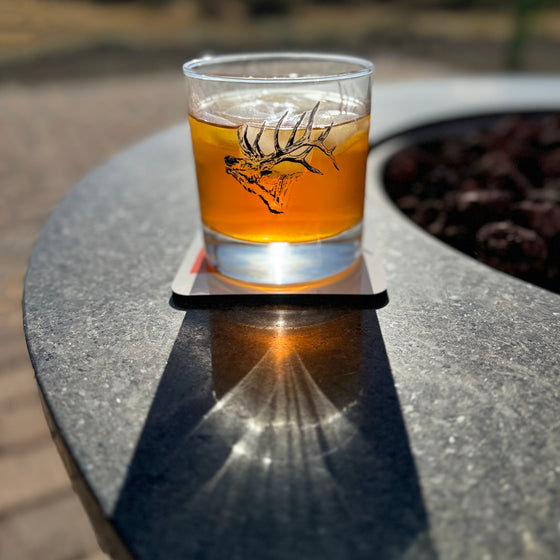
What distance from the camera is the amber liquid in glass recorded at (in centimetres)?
70

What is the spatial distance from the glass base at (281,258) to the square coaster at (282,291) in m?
0.01

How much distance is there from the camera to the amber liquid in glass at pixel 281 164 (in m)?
0.70

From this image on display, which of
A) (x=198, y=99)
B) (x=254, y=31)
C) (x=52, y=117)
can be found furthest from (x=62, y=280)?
(x=254, y=31)

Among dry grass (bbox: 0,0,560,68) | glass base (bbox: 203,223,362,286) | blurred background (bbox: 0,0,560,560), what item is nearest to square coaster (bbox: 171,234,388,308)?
glass base (bbox: 203,223,362,286)

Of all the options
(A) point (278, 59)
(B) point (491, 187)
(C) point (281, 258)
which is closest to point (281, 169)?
(C) point (281, 258)

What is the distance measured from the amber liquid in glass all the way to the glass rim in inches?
1.5

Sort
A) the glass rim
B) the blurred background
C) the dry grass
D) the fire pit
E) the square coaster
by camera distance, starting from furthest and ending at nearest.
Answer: the dry grass, the blurred background, the fire pit, the square coaster, the glass rim

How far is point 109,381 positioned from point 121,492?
0.16 m

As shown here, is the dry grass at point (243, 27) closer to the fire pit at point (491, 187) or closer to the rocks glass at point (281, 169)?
the fire pit at point (491, 187)

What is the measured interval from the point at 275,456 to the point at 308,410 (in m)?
0.07

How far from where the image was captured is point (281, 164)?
2.30 feet

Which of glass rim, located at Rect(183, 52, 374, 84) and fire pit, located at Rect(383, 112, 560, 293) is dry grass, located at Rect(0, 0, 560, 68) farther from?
glass rim, located at Rect(183, 52, 374, 84)

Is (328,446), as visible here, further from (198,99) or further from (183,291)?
(198,99)

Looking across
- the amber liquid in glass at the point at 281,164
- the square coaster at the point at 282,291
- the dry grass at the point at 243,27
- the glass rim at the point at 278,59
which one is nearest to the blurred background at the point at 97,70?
the dry grass at the point at 243,27
